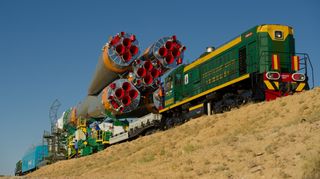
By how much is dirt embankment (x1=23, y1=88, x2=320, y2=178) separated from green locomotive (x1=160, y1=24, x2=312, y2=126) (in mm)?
1365

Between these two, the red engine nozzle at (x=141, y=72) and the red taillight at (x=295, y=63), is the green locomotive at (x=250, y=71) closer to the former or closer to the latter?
the red taillight at (x=295, y=63)

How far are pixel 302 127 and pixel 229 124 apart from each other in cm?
566

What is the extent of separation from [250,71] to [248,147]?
8135 mm

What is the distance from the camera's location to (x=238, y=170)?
38.3ft

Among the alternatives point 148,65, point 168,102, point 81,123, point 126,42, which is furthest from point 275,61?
point 81,123

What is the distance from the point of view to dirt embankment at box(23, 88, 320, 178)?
10987 millimetres

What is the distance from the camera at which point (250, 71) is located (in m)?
20.9

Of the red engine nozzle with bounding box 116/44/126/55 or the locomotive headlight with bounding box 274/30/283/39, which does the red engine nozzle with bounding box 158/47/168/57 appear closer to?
the red engine nozzle with bounding box 116/44/126/55

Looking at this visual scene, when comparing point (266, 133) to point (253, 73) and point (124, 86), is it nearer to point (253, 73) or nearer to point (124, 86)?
point (253, 73)

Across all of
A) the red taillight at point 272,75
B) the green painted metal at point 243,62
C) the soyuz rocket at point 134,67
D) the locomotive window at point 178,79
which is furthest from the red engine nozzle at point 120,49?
the red taillight at point 272,75

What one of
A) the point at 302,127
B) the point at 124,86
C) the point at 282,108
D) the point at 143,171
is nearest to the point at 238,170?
the point at 302,127

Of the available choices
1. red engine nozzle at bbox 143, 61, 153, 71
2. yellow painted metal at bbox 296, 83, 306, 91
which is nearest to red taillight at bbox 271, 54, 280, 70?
yellow painted metal at bbox 296, 83, 306, 91

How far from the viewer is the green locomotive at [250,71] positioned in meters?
20.3

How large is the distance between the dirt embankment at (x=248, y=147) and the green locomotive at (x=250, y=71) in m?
1.37
